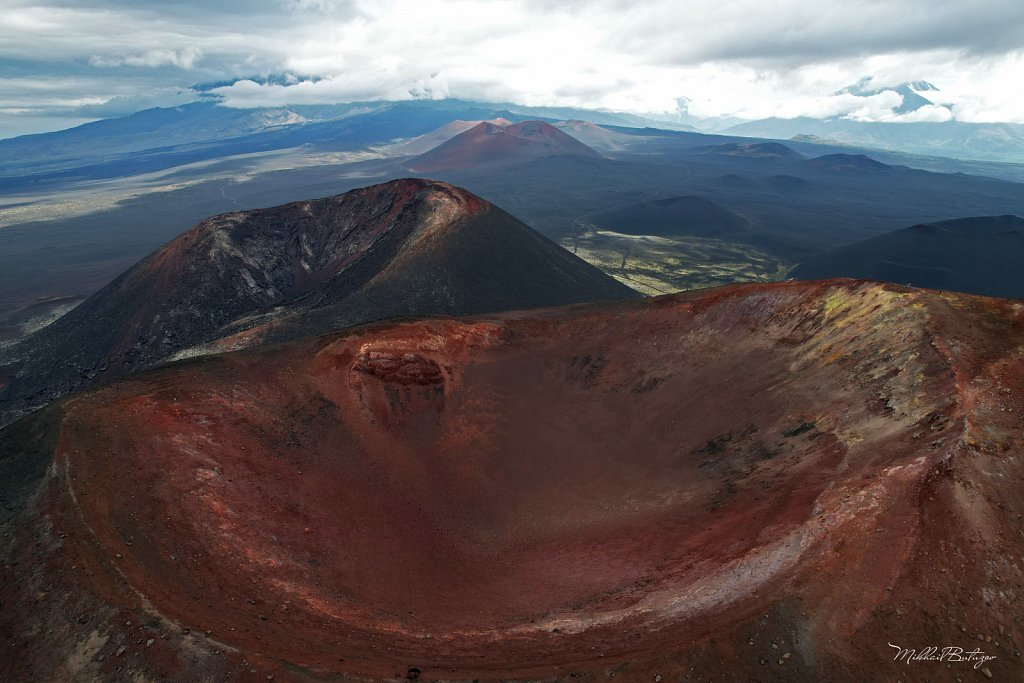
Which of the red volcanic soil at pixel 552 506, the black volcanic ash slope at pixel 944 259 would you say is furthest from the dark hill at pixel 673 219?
the red volcanic soil at pixel 552 506

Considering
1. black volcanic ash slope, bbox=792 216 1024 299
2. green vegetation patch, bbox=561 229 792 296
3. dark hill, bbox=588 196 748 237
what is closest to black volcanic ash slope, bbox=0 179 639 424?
green vegetation patch, bbox=561 229 792 296

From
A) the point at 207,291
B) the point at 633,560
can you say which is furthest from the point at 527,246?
the point at 633,560

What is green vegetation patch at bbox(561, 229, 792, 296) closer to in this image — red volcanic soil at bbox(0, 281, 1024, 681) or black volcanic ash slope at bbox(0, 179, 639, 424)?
black volcanic ash slope at bbox(0, 179, 639, 424)

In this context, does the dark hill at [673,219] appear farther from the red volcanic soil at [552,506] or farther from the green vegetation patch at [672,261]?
the red volcanic soil at [552,506]

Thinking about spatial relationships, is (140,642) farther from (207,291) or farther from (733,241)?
(733,241)

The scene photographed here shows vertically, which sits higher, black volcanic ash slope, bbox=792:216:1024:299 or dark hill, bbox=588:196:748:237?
dark hill, bbox=588:196:748:237
